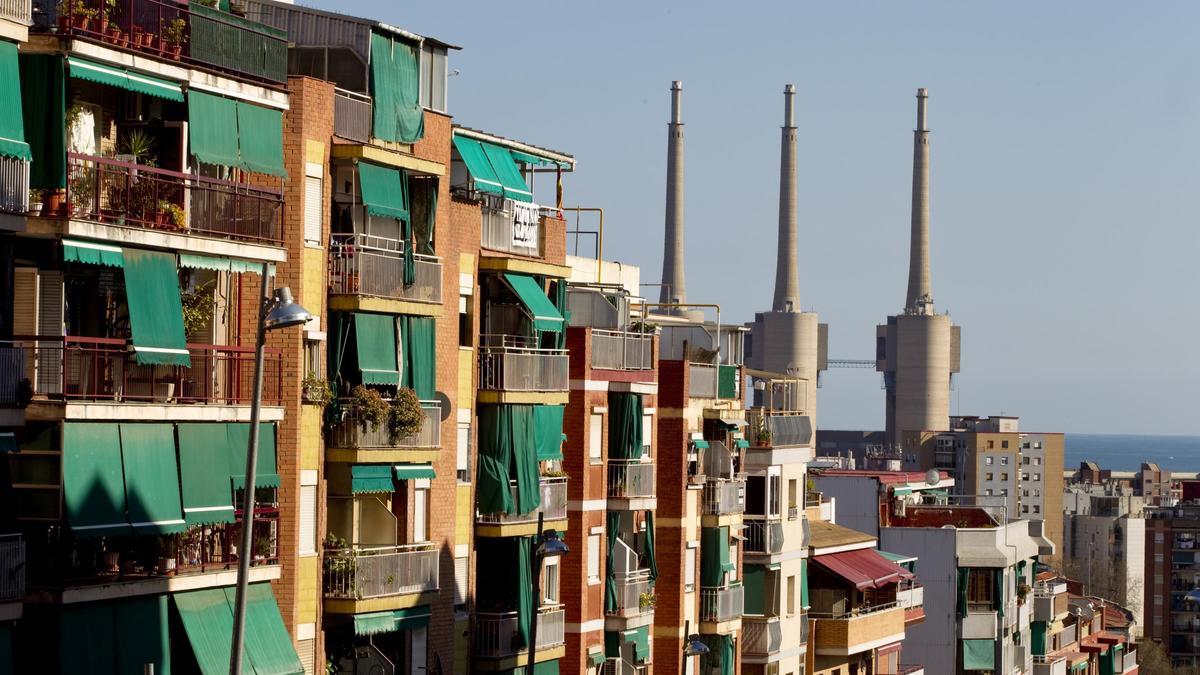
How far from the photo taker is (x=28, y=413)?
104 ft

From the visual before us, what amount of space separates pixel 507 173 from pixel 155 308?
1518cm

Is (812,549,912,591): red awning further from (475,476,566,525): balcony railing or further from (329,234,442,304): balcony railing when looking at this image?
(329,234,442,304): balcony railing

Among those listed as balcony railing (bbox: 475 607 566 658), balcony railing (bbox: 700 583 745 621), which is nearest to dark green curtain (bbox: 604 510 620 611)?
balcony railing (bbox: 475 607 566 658)

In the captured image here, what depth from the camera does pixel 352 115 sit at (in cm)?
4025

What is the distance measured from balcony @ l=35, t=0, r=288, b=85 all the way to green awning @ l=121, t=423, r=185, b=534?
5.37 metres

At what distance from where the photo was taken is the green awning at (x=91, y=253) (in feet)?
104

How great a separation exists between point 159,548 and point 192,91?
21.7ft

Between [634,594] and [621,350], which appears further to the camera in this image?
[621,350]

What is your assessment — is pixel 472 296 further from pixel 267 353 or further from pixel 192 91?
pixel 192 91

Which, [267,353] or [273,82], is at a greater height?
[273,82]

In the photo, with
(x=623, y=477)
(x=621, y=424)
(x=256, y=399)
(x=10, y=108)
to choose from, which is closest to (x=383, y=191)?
(x=10, y=108)

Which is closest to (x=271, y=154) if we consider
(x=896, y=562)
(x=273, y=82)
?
(x=273, y=82)

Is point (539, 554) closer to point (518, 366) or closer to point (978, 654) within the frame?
point (518, 366)

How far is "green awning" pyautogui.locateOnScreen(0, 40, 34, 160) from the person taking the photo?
30562 mm
